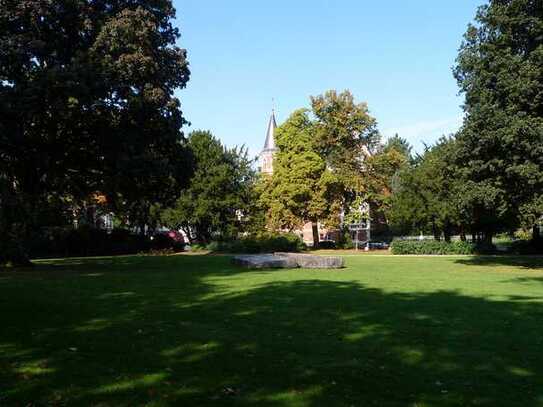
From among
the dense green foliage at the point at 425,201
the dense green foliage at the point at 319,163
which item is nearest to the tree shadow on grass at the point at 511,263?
the dense green foliage at the point at 425,201

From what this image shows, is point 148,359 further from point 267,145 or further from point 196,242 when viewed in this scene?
point 267,145

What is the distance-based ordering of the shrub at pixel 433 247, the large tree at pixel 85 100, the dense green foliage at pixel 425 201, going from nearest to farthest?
the large tree at pixel 85 100, the shrub at pixel 433 247, the dense green foliage at pixel 425 201

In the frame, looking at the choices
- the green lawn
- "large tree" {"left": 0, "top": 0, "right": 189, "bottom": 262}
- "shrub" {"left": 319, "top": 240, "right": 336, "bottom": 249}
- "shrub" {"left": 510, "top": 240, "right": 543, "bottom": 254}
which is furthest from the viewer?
"shrub" {"left": 319, "top": 240, "right": 336, "bottom": 249}

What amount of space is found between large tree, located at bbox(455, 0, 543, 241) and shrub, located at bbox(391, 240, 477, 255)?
15869mm

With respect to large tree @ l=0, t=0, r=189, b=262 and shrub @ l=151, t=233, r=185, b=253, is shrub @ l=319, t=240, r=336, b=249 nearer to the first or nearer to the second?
shrub @ l=151, t=233, r=185, b=253

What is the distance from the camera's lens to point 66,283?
55.9ft

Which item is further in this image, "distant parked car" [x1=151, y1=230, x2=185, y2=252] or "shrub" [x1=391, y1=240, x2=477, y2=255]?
"distant parked car" [x1=151, y1=230, x2=185, y2=252]

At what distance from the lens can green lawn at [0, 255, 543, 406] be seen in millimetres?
5625

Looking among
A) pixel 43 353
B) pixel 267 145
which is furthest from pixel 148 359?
pixel 267 145

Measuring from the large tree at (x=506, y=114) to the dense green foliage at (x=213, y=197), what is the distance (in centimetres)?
2932

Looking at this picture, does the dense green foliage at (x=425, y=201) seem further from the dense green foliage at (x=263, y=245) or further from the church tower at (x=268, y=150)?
the church tower at (x=268, y=150)

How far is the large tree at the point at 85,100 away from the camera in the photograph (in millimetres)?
21422

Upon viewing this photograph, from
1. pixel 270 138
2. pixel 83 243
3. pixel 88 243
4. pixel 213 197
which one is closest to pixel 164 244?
pixel 213 197

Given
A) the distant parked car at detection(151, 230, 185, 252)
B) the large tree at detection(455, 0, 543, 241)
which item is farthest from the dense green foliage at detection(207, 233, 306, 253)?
the large tree at detection(455, 0, 543, 241)
